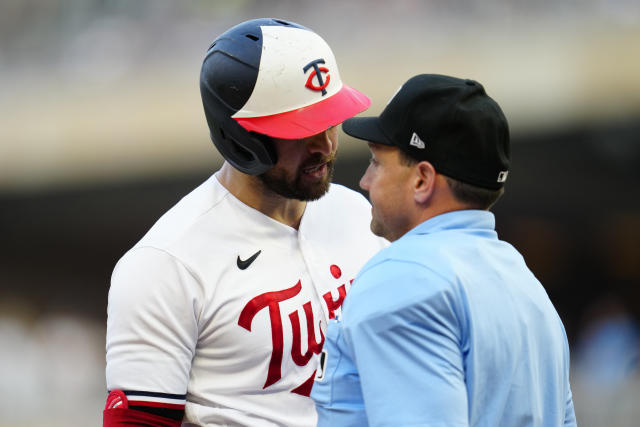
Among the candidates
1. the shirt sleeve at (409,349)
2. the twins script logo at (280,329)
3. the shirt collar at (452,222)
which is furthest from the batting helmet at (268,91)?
the shirt sleeve at (409,349)

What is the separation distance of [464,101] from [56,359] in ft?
28.8

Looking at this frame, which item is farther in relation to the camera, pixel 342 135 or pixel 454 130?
pixel 342 135

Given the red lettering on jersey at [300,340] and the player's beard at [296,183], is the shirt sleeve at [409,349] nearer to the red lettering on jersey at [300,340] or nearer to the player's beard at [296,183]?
the red lettering on jersey at [300,340]

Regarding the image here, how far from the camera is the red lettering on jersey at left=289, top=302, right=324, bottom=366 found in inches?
84.9

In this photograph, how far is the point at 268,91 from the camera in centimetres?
220

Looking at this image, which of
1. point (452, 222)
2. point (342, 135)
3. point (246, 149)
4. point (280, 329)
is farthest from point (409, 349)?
point (342, 135)

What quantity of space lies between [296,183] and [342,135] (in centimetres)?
708

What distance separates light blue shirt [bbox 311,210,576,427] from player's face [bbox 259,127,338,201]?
1.96 ft

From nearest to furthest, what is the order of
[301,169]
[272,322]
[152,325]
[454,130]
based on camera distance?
[454,130] < [152,325] < [272,322] < [301,169]

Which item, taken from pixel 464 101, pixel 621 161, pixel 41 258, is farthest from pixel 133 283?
pixel 41 258

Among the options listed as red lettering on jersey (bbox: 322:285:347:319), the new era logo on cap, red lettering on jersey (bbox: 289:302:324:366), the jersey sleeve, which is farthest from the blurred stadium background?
the new era logo on cap

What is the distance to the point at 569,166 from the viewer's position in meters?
10.2

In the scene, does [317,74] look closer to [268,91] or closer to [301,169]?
[268,91]

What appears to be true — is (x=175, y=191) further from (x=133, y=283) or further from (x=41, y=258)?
(x=133, y=283)
